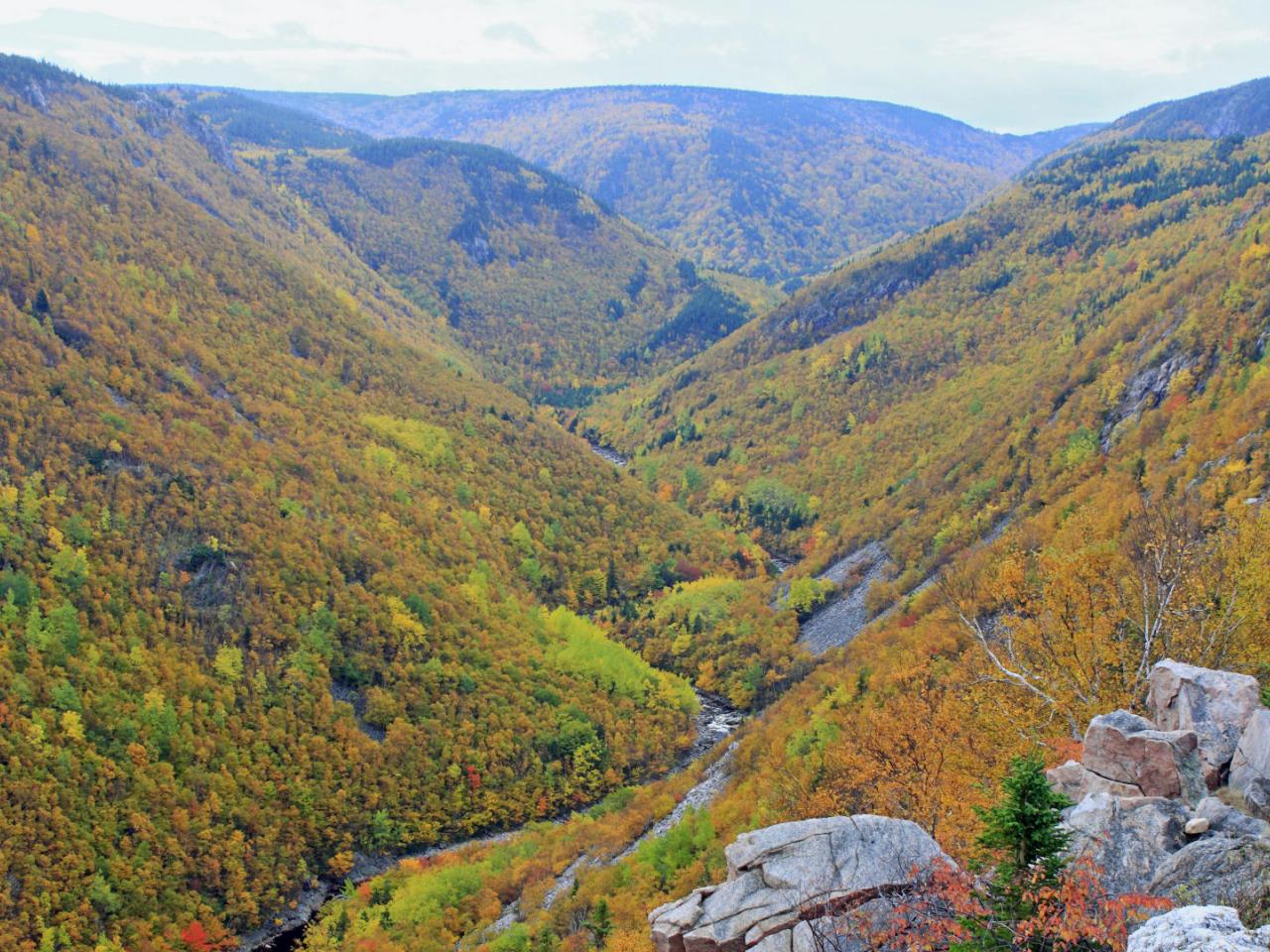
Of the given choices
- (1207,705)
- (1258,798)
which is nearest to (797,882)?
(1258,798)

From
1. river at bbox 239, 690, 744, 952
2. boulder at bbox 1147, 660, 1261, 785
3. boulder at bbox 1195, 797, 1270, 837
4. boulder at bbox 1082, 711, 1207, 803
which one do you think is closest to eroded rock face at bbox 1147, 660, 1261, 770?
boulder at bbox 1147, 660, 1261, 785

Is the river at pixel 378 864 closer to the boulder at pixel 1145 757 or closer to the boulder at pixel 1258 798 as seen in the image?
the boulder at pixel 1145 757

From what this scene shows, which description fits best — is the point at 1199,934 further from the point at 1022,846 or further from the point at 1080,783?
the point at 1080,783

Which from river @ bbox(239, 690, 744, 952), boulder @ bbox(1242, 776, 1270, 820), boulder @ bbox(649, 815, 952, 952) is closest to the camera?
boulder @ bbox(1242, 776, 1270, 820)

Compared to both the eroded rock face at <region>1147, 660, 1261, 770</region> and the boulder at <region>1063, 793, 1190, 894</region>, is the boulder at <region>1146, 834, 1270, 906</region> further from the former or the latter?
the eroded rock face at <region>1147, 660, 1261, 770</region>

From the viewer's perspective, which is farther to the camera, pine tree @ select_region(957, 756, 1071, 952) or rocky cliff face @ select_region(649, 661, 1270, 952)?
rocky cliff face @ select_region(649, 661, 1270, 952)

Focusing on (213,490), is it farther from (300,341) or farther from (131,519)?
(300,341)
